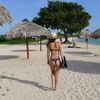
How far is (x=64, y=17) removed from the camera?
5169 centimetres

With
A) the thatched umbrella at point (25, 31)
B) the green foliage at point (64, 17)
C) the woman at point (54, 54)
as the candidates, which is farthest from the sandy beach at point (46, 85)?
the green foliage at point (64, 17)

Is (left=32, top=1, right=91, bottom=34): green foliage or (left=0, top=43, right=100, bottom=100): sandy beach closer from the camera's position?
(left=0, top=43, right=100, bottom=100): sandy beach

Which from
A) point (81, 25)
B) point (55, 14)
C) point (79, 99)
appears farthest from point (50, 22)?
point (79, 99)

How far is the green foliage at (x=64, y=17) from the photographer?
5131 cm

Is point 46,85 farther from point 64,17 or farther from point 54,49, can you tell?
point 64,17

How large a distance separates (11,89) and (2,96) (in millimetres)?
922

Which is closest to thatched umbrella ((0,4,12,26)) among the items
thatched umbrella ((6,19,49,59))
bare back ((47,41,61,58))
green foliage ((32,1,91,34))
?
thatched umbrella ((6,19,49,59))

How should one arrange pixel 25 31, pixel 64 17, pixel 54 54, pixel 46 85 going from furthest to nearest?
pixel 64 17, pixel 25 31, pixel 46 85, pixel 54 54

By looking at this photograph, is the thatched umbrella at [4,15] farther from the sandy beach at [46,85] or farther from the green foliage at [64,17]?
the green foliage at [64,17]

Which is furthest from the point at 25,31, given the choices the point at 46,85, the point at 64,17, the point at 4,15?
the point at 64,17

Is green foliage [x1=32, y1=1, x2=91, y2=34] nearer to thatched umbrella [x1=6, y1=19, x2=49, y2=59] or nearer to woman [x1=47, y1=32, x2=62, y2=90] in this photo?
thatched umbrella [x1=6, y1=19, x2=49, y2=59]

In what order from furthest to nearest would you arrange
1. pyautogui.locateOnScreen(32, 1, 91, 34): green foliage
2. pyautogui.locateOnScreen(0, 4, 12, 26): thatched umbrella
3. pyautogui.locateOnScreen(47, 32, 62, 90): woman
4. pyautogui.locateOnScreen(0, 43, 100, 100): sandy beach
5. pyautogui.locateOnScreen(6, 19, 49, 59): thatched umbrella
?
pyautogui.locateOnScreen(32, 1, 91, 34): green foliage
pyautogui.locateOnScreen(6, 19, 49, 59): thatched umbrella
pyautogui.locateOnScreen(0, 4, 12, 26): thatched umbrella
pyautogui.locateOnScreen(47, 32, 62, 90): woman
pyautogui.locateOnScreen(0, 43, 100, 100): sandy beach

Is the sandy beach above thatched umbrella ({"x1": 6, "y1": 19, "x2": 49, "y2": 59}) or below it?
below

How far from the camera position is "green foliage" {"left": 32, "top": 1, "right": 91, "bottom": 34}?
51.3 meters
